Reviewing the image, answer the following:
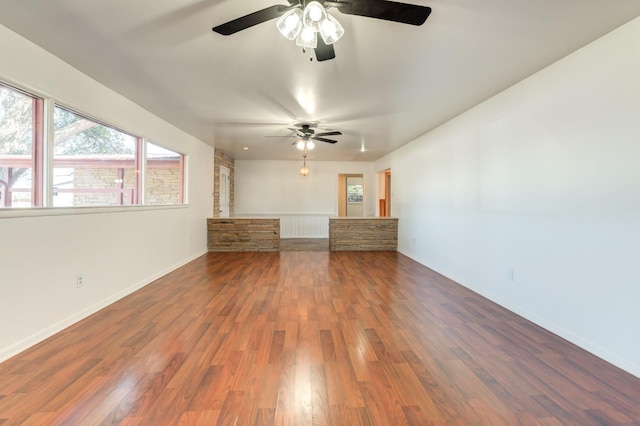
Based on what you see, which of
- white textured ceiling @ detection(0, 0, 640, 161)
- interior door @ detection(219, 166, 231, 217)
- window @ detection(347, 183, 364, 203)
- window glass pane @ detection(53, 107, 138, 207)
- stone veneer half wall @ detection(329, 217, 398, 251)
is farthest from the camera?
window @ detection(347, 183, 364, 203)

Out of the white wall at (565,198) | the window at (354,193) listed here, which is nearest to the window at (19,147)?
the white wall at (565,198)

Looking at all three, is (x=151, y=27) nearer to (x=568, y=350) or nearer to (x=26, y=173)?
(x=26, y=173)

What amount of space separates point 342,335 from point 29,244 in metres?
2.67

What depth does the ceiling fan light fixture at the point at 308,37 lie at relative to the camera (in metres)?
1.76

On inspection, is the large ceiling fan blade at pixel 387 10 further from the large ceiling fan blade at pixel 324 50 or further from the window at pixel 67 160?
the window at pixel 67 160

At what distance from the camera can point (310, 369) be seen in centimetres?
199

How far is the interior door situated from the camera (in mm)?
7629

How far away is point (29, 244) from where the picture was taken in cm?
232

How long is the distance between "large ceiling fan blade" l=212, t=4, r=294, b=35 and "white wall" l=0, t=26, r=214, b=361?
72.0 inches

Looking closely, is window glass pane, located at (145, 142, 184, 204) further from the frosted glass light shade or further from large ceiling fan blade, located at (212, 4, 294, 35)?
the frosted glass light shade

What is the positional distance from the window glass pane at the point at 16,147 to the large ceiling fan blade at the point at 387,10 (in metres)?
Result: 2.63

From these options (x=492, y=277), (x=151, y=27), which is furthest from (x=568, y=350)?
(x=151, y=27)

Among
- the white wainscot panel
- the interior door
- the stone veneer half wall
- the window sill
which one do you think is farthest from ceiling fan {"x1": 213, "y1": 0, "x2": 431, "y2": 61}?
the white wainscot panel

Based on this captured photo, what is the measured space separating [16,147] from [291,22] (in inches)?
95.4
